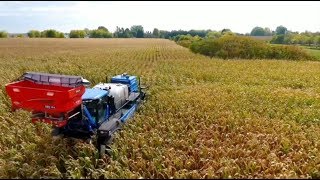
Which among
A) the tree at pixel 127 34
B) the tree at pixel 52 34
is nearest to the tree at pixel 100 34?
the tree at pixel 127 34

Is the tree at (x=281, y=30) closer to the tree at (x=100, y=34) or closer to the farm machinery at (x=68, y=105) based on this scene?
the tree at (x=100, y=34)

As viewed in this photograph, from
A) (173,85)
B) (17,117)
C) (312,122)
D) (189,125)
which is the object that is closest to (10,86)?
(17,117)

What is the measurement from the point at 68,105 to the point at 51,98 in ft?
1.20

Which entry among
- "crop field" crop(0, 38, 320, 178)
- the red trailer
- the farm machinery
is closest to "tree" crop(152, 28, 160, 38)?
"crop field" crop(0, 38, 320, 178)

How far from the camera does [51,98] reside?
20.7ft

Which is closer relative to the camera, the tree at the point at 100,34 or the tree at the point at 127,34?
the tree at the point at 100,34

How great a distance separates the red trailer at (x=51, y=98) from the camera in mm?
6305

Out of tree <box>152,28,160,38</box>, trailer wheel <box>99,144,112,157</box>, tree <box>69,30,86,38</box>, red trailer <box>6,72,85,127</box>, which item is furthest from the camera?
tree <box>152,28,160,38</box>

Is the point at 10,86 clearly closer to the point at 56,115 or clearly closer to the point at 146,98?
the point at 56,115

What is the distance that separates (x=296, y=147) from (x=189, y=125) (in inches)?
116

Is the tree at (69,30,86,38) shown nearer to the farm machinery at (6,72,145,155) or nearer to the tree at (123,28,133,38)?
the tree at (123,28,133,38)

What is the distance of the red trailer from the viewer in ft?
20.7

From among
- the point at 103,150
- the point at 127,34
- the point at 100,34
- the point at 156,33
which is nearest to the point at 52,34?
the point at 100,34

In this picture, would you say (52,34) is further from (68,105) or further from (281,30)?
(281,30)
